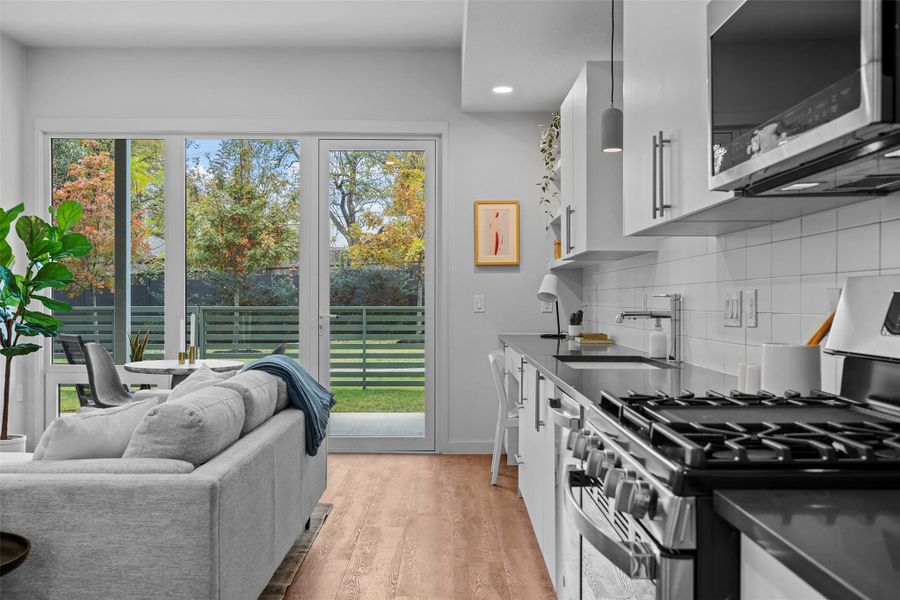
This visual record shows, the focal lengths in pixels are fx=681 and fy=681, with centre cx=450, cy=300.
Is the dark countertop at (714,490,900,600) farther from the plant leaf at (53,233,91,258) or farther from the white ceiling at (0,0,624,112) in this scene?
the plant leaf at (53,233,91,258)

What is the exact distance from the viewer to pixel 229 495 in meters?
1.89

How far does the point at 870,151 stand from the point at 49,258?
4.84 metres

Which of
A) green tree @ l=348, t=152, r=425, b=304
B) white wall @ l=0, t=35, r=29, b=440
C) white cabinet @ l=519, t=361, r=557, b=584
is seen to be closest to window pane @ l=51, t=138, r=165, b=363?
white wall @ l=0, t=35, r=29, b=440

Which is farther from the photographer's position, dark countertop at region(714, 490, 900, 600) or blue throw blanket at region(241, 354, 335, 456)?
blue throw blanket at region(241, 354, 335, 456)

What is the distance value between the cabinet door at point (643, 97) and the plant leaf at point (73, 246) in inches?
146

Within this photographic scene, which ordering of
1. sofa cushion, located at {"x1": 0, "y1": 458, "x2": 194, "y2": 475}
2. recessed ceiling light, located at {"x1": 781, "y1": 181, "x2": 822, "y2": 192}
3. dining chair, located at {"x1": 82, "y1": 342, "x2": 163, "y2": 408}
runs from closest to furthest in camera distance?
1. recessed ceiling light, located at {"x1": 781, "y1": 181, "x2": 822, "y2": 192}
2. sofa cushion, located at {"x1": 0, "y1": 458, "x2": 194, "y2": 475}
3. dining chair, located at {"x1": 82, "y1": 342, "x2": 163, "y2": 408}

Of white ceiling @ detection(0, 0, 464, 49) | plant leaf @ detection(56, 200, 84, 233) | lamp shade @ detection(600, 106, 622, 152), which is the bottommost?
plant leaf @ detection(56, 200, 84, 233)

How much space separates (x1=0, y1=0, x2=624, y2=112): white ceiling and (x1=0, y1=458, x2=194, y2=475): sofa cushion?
2.46 meters

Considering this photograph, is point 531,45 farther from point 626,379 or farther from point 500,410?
point 626,379

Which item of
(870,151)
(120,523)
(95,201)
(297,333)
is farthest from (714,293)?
(95,201)

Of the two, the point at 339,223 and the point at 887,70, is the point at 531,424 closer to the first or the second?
the point at 887,70

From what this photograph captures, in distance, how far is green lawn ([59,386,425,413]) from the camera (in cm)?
507

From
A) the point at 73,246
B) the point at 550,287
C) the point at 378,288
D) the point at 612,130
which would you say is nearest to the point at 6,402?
the point at 73,246

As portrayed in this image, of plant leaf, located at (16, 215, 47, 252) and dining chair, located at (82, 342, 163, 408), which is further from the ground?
plant leaf, located at (16, 215, 47, 252)
